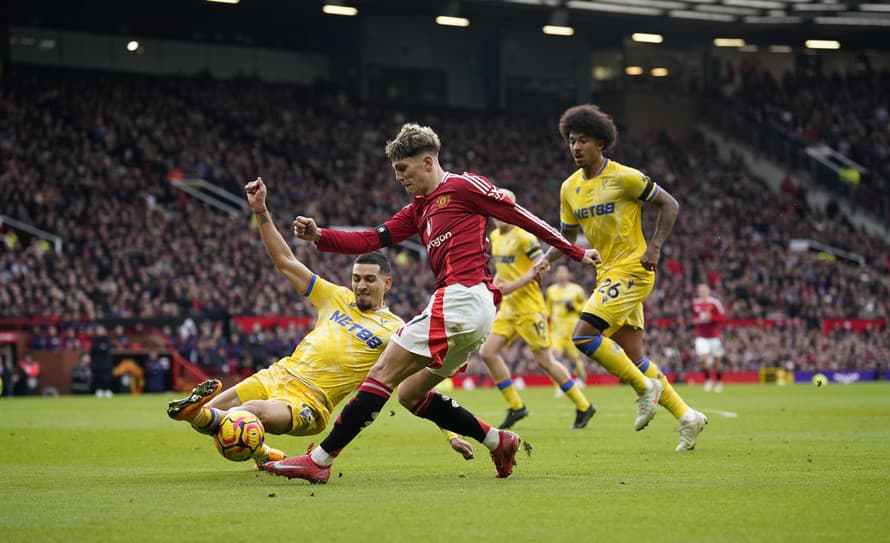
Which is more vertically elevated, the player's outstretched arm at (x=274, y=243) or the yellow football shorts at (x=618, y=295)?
the player's outstretched arm at (x=274, y=243)

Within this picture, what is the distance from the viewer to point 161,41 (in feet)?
154

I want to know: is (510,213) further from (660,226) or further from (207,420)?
(660,226)

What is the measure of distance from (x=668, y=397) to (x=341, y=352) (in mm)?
3394

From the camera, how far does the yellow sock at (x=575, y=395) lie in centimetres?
1445

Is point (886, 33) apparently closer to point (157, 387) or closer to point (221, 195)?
point (221, 195)

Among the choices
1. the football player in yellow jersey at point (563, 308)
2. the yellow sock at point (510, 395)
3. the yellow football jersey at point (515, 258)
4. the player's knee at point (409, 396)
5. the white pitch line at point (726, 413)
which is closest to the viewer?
the player's knee at point (409, 396)

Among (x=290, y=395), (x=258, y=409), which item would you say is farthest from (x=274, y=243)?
(x=258, y=409)

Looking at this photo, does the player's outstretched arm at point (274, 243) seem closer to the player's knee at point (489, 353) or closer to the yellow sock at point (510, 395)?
the yellow sock at point (510, 395)

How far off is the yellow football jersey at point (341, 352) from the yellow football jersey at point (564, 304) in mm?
18843

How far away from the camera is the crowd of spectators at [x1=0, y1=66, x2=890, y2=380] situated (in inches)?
1298

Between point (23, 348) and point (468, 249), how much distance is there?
77.9 ft

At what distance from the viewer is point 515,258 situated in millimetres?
15406

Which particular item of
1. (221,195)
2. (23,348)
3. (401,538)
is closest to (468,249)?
(401,538)

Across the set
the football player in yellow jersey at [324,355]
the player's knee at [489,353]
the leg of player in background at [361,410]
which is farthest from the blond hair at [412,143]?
the player's knee at [489,353]
